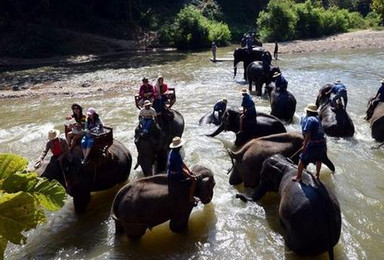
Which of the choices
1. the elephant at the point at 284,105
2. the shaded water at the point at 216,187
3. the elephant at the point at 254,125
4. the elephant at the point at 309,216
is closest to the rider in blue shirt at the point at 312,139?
the elephant at the point at 309,216

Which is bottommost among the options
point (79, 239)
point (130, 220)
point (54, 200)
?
point (79, 239)

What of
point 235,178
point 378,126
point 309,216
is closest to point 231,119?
point 235,178

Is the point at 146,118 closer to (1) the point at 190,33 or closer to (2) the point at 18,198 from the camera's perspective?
(2) the point at 18,198

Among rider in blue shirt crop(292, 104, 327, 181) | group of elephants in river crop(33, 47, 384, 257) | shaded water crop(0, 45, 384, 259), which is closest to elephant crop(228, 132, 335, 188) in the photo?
group of elephants in river crop(33, 47, 384, 257)

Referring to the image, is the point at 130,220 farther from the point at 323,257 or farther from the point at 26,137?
the point at 26,137

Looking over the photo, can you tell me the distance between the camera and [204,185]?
7383 millimetres

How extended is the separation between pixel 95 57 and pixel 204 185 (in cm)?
2436

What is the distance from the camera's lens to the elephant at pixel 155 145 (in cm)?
886

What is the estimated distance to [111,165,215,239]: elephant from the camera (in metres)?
6.96

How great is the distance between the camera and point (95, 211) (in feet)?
27.8

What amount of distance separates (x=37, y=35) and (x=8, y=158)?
31302 mm

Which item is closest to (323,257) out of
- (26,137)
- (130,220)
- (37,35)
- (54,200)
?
(130,220)

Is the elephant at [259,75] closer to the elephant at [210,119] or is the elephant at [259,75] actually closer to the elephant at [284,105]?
the elephant at [284,105]

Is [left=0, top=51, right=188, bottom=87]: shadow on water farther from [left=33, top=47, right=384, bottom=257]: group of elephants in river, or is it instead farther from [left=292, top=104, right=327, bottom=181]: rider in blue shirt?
[left=292, top=104, right=327, bottom=181]: rider in blue shirt
